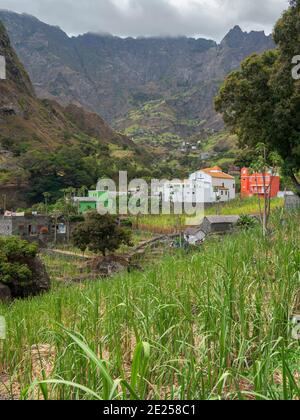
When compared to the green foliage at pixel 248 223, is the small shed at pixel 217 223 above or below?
below

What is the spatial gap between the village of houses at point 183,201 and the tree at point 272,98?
14269 mm

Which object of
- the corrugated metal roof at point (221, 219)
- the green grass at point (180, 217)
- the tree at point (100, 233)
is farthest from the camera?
the green grass at point (180, 217)

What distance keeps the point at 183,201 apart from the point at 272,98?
29770 millimetres

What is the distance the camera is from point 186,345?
212cm

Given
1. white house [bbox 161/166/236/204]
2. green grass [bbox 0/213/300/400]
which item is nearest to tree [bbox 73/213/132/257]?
green grass [bbox 0/213/300/400]

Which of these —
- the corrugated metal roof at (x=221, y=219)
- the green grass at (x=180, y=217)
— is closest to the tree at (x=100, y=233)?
the corrugated metal roof at (x=221, y=219)

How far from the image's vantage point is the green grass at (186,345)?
64.4 inches

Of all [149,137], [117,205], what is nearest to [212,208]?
[117,205]

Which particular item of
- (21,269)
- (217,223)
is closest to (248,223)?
(21,269)

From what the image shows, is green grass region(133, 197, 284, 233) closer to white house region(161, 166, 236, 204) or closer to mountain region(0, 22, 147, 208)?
white house region(161, 166, 236, 204)

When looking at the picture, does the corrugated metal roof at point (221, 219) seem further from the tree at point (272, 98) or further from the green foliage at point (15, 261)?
the green foliage at point (15, 261)

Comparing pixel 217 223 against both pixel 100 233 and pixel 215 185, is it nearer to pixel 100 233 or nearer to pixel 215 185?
pixel 100 233

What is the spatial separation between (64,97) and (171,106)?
54225 millimetres
